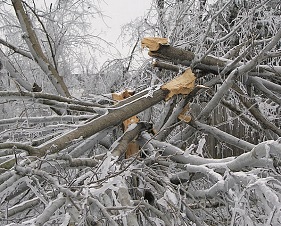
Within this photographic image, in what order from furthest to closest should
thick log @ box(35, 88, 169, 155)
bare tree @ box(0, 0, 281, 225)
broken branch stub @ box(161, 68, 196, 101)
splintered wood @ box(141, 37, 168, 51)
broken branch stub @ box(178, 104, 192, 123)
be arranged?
1. broken branch stub @ box(178, 104, 192, 123)
2. broken branch stub @ box(161, 68, 196, 101)
3. splintered wood @ box(141, 37, 168, 51)
4. thick log @ box(35, 88, 169, 155)
5. bare tree @ box(0, 0, 281, 225)

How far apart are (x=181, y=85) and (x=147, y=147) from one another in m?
0.53

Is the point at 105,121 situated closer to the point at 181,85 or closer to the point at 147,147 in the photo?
the point at 147,147

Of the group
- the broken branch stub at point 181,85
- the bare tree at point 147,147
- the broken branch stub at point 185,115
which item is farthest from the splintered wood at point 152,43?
the broken branch stub at point 185,115

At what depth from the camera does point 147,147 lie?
3008mm

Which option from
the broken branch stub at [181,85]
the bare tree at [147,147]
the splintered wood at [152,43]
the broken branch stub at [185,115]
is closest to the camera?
the bare tree at [147,147]

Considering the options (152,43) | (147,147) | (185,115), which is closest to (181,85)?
(185,115)

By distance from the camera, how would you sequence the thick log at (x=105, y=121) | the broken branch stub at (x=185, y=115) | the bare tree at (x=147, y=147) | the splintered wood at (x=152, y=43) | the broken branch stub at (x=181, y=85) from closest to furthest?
the bare tree at (x=147, y=147), the thick log at (x=105, y=121), the splintered wood at (x=152, y=43), the broken branch stub at (x=181, y=85), the broken branch stub at (x=185, y=115)

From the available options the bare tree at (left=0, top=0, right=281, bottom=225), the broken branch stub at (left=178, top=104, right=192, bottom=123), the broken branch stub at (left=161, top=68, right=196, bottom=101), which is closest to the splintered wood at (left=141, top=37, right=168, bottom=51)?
the bare tree at (left=0, top=0, right=281, bottom=225)

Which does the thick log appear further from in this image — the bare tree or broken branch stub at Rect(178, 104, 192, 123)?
broken branch stub at Rect(178, 104, 192, 123)

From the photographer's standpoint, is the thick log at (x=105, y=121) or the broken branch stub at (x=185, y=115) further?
the broken branch stub at (x=185, y=115)

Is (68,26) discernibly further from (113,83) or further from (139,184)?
(139,184)

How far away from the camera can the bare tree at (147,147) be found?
180 centimetres

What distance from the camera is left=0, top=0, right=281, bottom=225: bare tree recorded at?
1.80m

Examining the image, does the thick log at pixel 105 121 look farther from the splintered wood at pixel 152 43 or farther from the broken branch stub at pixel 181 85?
the splintered wood at pixel 152 43
